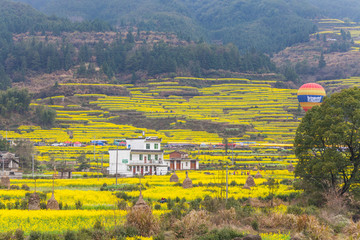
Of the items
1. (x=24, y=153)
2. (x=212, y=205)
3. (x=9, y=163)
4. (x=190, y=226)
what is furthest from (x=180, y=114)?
(x=190, y=226)

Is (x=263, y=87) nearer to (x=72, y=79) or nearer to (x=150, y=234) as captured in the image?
(x=72, y=79)

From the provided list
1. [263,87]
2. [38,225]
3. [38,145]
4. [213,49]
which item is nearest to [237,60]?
[213,49]

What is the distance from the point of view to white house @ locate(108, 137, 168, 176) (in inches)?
2510

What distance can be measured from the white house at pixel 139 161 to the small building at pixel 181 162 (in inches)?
170

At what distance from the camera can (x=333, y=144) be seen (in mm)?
36594

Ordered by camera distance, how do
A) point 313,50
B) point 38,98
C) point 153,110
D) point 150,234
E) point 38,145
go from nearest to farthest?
1. point 150,234
2. point 38,145
3. point 153,110
4. point 38,98
5. point 313,50

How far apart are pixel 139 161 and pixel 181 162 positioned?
817cm

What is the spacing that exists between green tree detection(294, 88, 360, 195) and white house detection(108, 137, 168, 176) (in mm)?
28081

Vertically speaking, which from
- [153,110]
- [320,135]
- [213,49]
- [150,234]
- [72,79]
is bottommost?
[150,234]

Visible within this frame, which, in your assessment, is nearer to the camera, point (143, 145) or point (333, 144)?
point (333, 144)

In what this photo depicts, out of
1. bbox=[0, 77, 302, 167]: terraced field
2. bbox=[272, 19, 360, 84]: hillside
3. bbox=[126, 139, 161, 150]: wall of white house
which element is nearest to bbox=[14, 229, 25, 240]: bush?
bbox=[126, 139, 161, 150]: wall of white house

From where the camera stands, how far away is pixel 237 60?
158m

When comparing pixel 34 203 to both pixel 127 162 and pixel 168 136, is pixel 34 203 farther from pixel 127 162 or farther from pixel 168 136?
pixel 168 136

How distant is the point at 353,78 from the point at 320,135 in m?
131
